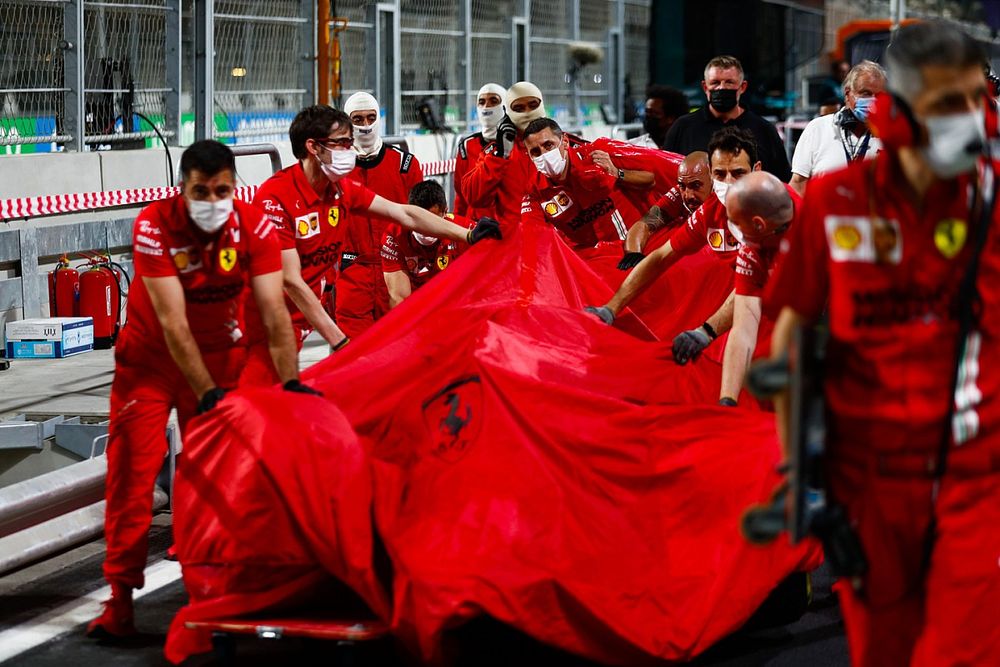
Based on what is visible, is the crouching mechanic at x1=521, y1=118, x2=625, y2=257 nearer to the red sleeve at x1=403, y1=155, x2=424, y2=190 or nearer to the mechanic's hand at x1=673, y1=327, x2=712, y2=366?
the red sleeve at x1=403, y1=155, x2=424, y2=190

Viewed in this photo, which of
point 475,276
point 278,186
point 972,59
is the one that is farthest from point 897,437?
point 278,186

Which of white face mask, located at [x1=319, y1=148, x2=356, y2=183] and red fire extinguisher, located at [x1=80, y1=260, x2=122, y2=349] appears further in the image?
red fire extinguisher, located at [x1=80, y1=260, x2=122, y2=349]

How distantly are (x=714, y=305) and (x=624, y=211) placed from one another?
1965mm

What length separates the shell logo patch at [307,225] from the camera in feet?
22.5

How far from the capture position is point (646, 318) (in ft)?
25.3

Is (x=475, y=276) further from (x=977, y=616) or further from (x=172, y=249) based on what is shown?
(x=977, y=616)

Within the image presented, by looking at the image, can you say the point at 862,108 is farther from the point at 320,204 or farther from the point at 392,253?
the point at 320,204

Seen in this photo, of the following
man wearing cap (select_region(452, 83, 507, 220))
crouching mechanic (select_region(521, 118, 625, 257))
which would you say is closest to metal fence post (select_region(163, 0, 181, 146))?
man wearing cap (select_region(452, 83, 507, 220))

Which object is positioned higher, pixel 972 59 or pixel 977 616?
pixel 972 59

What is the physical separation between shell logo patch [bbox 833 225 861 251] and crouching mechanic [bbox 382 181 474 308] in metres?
5.28

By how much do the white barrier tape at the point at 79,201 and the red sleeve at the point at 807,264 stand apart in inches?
311

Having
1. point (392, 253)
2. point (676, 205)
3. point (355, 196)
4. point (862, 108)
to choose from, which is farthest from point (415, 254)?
point (862, 108)

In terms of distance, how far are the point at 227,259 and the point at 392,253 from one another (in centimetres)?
330

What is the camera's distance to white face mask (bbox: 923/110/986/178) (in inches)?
129
